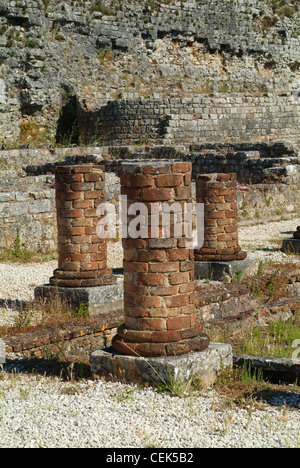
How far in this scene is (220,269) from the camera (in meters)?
10.1

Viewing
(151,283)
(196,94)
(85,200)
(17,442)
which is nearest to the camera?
(17,442)

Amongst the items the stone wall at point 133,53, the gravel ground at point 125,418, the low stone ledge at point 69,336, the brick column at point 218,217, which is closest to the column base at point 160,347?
the gravel ground at point 125,418

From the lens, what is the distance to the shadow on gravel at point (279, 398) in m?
5.56

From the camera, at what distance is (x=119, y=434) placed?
15.8 ft

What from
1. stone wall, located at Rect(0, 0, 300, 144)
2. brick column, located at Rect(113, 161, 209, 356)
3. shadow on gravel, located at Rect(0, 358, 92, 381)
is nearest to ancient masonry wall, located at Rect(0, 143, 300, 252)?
stone wall, located at Rect(0, 0, 300, 144)

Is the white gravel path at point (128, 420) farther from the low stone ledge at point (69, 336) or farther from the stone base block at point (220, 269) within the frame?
the stone base block at point (220, 269)

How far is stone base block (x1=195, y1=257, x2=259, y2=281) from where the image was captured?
10062 millimetres

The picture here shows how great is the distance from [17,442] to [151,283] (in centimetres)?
191

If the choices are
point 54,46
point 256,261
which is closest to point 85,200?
point 256,261

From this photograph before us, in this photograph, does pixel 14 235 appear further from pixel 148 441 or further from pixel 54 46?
pixel 54 46

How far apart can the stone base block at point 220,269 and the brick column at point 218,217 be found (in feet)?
0.27

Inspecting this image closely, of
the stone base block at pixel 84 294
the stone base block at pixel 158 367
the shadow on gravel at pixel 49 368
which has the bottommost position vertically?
the shadow on gravel at pixel 49 368

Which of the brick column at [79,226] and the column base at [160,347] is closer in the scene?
the column base at [160,347]

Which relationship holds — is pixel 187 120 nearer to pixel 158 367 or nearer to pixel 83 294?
pixel 83 294
